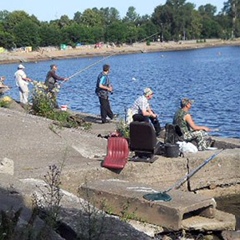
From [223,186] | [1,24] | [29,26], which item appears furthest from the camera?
[1,24]

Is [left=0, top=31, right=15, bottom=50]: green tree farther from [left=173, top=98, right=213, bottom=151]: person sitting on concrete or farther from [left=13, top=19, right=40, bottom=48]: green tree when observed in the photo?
[left=173, top=98, right=213, bottom=151]: person sitting on concrete

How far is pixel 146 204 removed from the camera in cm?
802

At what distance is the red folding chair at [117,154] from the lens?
30.9 feet

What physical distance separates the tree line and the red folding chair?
8053 centimetres

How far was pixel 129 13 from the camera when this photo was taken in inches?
6781

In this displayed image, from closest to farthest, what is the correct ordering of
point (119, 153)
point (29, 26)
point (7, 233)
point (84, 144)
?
point (7, 233) < point (119, 153) < point (84, 144) < point (29, 26)

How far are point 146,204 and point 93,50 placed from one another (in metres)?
106

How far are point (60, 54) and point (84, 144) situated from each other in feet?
317

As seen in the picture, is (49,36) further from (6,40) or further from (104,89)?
(104,89)

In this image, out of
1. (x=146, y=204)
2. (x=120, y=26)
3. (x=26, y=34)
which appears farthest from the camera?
(x=120, y=26)

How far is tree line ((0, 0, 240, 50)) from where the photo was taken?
108312mm

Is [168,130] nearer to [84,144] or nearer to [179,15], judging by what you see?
[84,144]

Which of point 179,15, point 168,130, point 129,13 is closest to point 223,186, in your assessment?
point 168,130

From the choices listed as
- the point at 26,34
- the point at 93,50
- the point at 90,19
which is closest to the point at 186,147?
the point at 26,34
